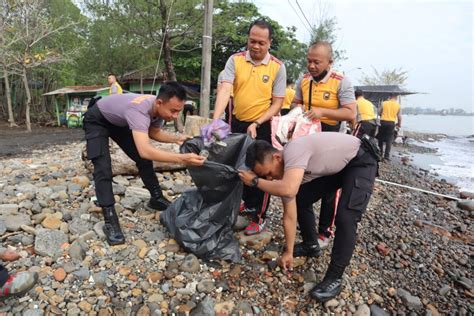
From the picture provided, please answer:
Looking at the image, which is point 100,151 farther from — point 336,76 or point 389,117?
point 389,117

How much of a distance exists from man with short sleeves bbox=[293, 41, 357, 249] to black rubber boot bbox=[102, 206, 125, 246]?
1733mm

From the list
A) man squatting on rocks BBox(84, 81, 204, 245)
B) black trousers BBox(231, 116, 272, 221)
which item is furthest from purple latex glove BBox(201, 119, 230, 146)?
black trousers BBox(231, 116, 272, 221)

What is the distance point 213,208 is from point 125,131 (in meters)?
1.07

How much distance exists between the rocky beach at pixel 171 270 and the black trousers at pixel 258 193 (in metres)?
0.25

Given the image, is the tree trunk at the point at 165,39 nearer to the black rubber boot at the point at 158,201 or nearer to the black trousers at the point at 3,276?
the black rubber boot at the point at 158,201

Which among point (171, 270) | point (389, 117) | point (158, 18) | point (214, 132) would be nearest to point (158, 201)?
point (171, 270)

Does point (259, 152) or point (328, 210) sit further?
point (328, 210)

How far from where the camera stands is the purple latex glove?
90.4 inches

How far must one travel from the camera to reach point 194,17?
1014 cm

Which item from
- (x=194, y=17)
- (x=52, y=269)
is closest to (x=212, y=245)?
(x=52, y=269)

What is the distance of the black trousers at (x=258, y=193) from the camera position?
276cm

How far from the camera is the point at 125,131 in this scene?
2.67m

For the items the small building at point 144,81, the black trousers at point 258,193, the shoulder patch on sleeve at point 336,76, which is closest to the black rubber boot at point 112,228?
the black trousers at point 258,193

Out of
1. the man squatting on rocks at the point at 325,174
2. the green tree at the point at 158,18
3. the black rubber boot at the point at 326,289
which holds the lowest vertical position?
the black rubber boot at the point at 326,289
